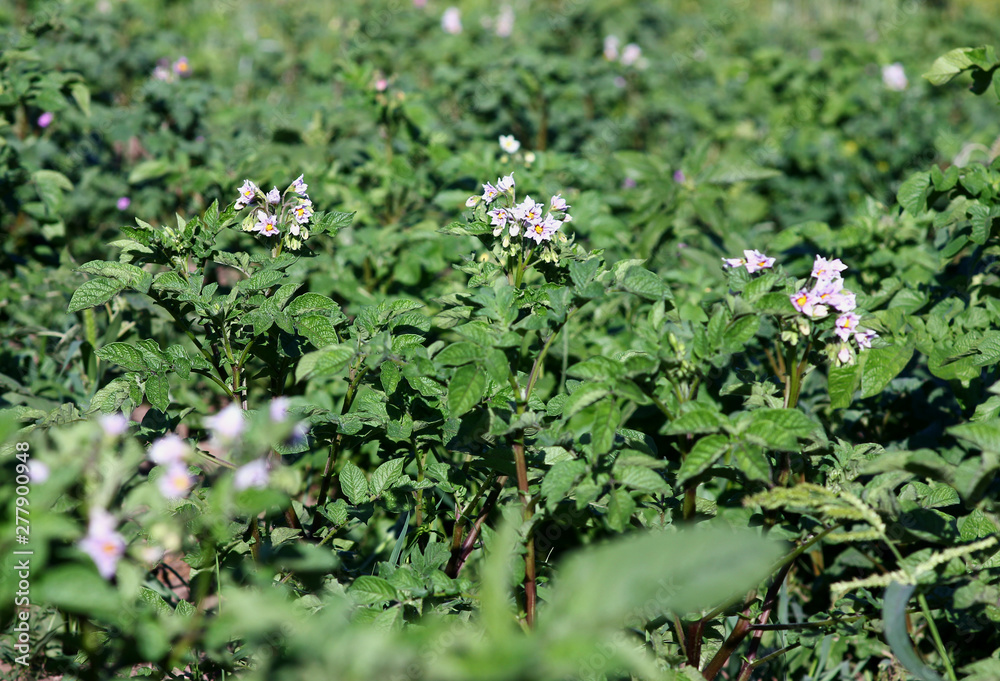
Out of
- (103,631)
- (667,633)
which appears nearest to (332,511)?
(103,631)

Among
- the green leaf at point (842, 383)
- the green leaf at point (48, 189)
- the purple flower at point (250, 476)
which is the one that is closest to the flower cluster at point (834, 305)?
the green leaf at point (842, 383)

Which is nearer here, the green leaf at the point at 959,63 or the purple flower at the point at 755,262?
the purple flower at the point at 755,262

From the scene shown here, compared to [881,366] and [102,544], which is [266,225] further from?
[881,366]

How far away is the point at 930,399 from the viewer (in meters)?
2.07

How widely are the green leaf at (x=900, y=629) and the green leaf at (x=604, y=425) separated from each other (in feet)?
1.69

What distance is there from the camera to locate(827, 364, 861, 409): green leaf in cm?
160

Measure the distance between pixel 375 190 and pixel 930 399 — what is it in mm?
1959

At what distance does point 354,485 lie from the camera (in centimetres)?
157

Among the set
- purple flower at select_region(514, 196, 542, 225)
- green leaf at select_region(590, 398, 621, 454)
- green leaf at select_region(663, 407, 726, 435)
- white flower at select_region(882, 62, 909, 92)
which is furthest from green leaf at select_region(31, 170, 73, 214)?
white flower at select_region(882, 62, 909, 92)

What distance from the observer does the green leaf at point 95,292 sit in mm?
1531

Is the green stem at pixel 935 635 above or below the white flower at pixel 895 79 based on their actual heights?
below

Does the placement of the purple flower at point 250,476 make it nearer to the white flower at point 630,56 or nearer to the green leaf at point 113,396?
Answer: the green leaf at point 113,396

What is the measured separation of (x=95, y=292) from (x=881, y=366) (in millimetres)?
1646

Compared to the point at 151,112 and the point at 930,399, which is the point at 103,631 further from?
the point at 151,112
